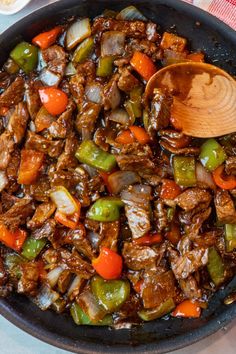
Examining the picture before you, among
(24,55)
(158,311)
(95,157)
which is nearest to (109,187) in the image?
(95,157)

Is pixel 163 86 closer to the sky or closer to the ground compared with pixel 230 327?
closer to the sky

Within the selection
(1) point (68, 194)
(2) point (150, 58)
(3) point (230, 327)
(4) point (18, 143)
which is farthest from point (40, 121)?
(3) point (230, 327)

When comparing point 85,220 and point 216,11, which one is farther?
point 216,11

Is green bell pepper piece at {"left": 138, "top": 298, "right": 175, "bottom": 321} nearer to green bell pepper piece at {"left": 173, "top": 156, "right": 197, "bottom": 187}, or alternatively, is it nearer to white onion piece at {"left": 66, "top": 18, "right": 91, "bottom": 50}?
green bell pepper piece at {"left": 173, "top": 156, "right": 197, "bottom": 187}

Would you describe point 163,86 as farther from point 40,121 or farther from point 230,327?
point 230,327

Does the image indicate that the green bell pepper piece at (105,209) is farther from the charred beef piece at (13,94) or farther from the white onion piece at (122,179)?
the charred beef piece at (13,94)

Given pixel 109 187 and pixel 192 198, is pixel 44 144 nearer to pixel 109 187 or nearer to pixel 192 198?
pixel 109 187

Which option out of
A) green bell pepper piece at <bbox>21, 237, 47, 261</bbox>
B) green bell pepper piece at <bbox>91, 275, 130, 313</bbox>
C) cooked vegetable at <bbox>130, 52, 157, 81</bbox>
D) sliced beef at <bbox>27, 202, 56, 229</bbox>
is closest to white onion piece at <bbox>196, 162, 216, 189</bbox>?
cooked vegetable at <bbox>130, 52, 157, 81</bbox>
